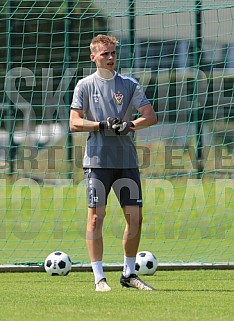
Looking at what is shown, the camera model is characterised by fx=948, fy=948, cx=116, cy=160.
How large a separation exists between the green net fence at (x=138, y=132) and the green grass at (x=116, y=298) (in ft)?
6.10

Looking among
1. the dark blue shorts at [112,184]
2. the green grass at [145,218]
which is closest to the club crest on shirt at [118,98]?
the dark blue shorts at [112,184]

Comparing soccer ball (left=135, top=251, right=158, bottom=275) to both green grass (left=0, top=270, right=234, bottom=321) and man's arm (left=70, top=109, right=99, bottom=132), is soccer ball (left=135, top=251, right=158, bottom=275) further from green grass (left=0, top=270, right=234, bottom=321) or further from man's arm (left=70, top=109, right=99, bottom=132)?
man's arm (left=70, top=109, right=99, bottom=132)

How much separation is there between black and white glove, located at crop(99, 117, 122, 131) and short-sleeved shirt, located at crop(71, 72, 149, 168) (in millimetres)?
174

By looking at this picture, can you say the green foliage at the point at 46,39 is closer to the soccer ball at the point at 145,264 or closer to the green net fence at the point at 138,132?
the green net fence at the point at 138,132

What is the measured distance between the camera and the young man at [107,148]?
22.4 feet

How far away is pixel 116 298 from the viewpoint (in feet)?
20.7

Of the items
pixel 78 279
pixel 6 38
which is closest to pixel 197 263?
pixel 78 279

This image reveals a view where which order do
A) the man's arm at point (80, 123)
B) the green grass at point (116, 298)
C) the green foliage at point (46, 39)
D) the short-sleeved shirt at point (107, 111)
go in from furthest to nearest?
1. the green foliage at point (46, 39)
2. the short-sleeved shirt at point (107, 111)
3. the man's arm at point (80, 123)
4. the green grass at point (116, 298)

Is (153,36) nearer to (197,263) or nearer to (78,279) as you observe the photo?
(197,263)

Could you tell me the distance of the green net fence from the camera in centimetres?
1083

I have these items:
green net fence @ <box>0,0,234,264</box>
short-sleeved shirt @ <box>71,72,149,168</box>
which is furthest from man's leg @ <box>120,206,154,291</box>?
green net fence @ <box>0,0,234,264</box>

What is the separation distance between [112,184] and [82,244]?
4021mm

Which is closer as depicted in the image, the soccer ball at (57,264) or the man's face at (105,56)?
the man's face at (105,56)

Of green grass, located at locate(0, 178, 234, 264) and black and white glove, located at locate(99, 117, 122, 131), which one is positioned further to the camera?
green grass, located at locate(0, 178, 234, 264)
